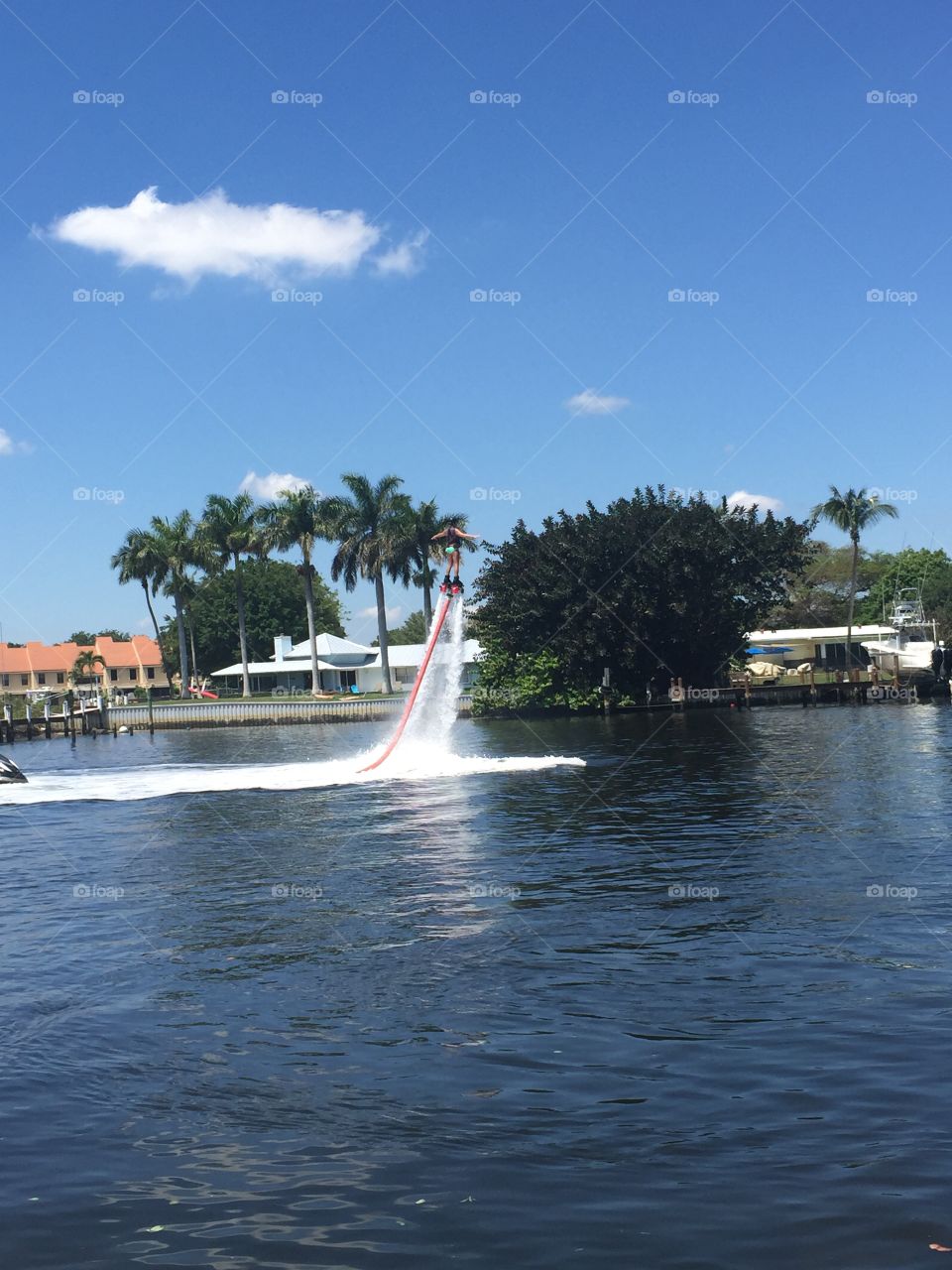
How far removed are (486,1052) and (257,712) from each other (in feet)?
291

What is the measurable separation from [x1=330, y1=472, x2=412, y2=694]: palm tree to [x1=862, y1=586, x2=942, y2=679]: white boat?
38.9 metres

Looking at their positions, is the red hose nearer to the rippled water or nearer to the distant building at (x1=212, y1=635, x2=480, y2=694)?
the rippled water

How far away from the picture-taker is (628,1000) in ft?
40.1

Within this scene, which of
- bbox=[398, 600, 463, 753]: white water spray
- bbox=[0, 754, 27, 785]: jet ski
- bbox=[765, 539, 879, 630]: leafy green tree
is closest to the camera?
bbox=[398, 600, 463, 753]: white water spray

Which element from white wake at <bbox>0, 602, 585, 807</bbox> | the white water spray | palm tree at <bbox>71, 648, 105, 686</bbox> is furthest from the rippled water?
palm tree at <bbox>71, 648, 105, 686</bbox>

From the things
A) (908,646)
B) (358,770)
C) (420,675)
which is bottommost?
(358,770)

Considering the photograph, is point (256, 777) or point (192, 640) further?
point (192, 640)

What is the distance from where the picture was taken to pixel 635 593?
76.8 meters

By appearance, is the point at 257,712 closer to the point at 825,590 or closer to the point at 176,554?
the point at 176,554

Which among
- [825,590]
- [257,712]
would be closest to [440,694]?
[257,712]

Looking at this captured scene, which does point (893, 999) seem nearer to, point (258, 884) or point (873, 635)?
point (258, 884)

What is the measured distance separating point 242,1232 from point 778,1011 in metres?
5.87

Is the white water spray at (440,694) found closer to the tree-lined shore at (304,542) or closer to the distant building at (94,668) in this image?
the tree-lined shore at (304,542)

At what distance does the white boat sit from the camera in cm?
8388
